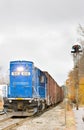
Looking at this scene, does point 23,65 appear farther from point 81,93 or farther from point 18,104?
point 81,93

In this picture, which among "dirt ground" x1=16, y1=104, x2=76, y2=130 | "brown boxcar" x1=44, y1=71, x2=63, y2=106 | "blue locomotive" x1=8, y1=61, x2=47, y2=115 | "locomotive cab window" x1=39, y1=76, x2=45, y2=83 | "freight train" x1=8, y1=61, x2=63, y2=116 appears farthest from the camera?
"brown boxcar" x1=44, y1=71, x2=63, y2=106

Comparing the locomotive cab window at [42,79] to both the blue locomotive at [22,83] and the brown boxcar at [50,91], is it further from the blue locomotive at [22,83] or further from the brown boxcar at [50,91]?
the blue locomotive at [22,83]

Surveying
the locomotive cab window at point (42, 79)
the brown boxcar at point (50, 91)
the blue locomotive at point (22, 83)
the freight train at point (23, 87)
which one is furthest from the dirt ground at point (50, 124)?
the brown boxcar at point (50, 91)

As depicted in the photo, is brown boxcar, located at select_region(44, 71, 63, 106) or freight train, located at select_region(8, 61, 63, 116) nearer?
freight train, located at select_region(8, 61, 63, 116)

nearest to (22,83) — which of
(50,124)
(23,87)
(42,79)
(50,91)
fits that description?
(23,87)

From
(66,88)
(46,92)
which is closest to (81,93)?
(46,92)

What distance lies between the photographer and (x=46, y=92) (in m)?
35.7

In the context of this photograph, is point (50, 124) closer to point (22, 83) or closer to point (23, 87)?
point (23, 87)

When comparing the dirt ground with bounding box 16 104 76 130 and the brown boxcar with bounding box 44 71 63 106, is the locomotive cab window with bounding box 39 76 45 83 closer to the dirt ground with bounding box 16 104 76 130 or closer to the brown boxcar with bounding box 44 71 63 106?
the brown boxcar with bounding box 44 71 63 106

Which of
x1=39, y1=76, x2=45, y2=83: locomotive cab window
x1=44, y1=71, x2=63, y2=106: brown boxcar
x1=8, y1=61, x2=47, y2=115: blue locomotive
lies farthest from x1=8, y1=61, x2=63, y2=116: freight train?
x1=44, y1=71, x2=63, y2=106: brown boxcar

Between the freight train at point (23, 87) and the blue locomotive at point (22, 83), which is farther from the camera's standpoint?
the blue locomotive at point (22, 83)

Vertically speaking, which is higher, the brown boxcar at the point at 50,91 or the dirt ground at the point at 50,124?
the brown boxcar at the point at 50,91

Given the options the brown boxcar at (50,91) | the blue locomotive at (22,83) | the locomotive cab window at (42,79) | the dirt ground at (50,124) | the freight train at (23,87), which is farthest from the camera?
the brown boxcar at (50,91)

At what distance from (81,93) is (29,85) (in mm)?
27524
